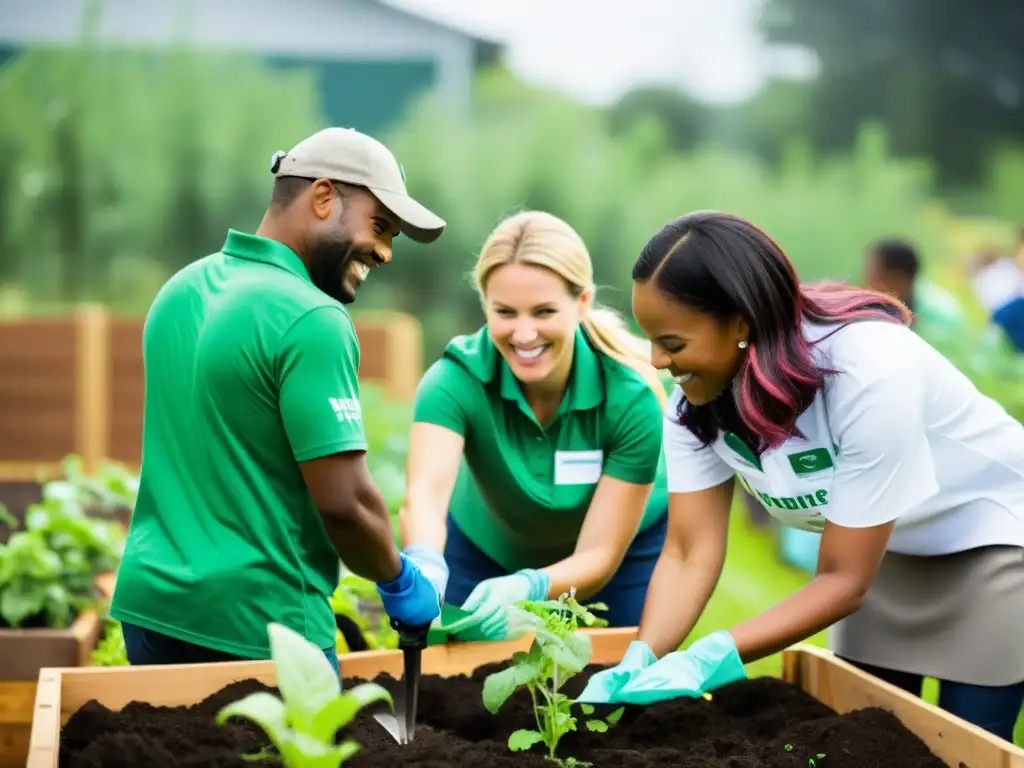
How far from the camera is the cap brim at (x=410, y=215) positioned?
8.66 feet

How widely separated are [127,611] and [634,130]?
12297mm

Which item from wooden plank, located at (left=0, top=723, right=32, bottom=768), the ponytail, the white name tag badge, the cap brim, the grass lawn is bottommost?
wooden plank, located at (left=0, top=723, right=32, bottom=768)

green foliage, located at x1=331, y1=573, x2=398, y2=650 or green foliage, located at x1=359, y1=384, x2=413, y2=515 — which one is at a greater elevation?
green foliage, located at x1=359, y1=384, x2=413, y2=515

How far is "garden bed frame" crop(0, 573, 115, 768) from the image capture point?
3766mm

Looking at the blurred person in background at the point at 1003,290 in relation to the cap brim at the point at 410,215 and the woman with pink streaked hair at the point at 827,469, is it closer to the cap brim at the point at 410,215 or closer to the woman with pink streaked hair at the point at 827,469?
the woman with pink streaked hair at the point at 827,469

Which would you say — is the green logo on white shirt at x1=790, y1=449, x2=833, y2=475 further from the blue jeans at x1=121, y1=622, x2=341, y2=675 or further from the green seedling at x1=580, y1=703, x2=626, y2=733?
the blue jeans at x1=121, y1=622, x2=341, y2=675

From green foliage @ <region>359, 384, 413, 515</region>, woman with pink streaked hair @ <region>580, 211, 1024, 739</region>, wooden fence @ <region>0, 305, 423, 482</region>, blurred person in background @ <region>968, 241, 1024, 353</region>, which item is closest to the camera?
woman with pink streaked hair @ <region>580, 211, 1024, 739</region>

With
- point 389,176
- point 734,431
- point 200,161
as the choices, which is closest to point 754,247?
point 734,431

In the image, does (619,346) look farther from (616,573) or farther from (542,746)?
(542,746)

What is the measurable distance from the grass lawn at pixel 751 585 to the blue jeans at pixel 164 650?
3.01 meters

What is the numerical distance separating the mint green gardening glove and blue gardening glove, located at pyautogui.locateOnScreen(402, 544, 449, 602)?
8 cm

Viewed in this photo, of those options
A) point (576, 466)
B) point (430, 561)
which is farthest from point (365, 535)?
point (576, 466)

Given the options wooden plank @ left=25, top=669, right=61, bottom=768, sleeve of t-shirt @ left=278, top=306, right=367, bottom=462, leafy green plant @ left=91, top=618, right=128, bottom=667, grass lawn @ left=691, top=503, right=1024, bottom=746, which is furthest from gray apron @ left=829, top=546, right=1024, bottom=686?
grass lawn @ left=691, top=503, right=1024, bottom=746

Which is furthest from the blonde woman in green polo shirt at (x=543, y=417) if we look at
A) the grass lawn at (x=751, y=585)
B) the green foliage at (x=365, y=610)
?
the grass lawn at (x=751, y=585)
